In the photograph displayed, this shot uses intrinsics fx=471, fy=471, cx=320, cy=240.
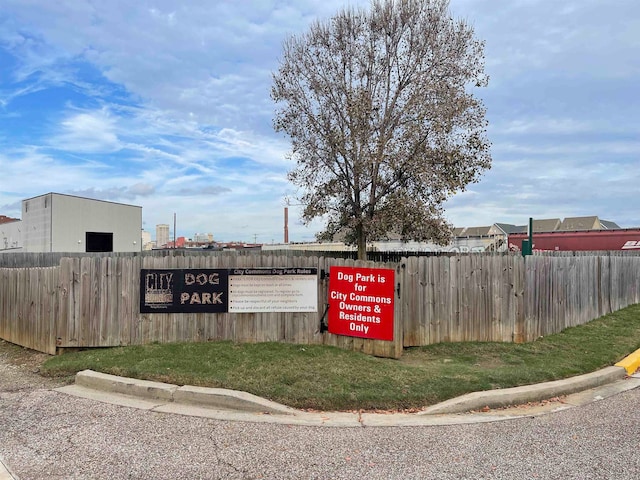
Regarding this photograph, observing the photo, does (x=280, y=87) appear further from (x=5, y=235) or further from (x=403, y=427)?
(x=5, y=235)

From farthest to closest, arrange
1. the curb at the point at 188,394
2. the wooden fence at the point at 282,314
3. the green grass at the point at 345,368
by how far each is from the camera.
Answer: the wooden fence at the point at 282,314 → the green grass at the point at 345,368 → the curb at the point at 188,394

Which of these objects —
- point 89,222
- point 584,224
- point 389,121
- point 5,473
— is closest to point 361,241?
point 389,121

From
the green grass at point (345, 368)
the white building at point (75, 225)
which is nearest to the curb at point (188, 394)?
the green grass at point (345, 368)

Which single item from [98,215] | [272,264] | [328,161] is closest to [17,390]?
[272,264]

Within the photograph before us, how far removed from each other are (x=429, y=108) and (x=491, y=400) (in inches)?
450

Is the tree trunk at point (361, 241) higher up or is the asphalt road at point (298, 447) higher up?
the tree trunk at point (361, 241)

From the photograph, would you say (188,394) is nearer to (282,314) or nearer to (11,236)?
(282,314)

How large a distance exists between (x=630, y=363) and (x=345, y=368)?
4.91m

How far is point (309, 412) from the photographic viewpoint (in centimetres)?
552

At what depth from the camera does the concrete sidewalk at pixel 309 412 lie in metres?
5.33

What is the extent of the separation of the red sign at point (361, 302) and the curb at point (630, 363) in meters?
3.83

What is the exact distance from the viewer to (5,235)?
49.2 m

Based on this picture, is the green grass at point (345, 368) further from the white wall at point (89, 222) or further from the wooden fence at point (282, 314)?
the white wall at point (89, 222)

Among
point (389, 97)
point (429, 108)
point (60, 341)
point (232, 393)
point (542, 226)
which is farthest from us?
point (542, 226)
